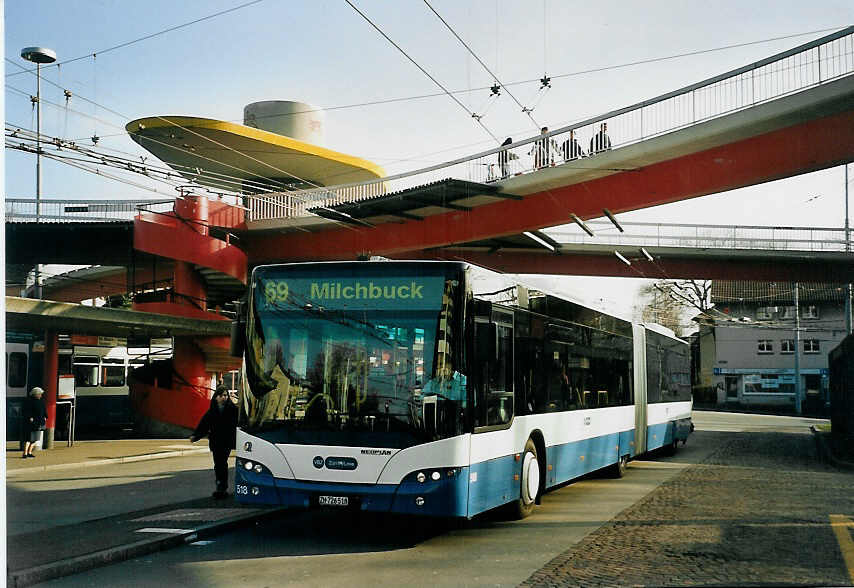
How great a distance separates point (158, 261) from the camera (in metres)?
34.5

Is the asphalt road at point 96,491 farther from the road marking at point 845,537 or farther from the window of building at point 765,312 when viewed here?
the window of building at point 765,312

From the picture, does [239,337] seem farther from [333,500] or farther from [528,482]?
[528,482]

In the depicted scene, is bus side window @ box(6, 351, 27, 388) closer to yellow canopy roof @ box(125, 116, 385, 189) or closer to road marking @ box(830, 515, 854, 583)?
yellow canopy roof @ box(125, 116, 385, 189)

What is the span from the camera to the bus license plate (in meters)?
9.53

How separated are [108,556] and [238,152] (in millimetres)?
26999

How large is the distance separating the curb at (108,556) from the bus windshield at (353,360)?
1.41 metres

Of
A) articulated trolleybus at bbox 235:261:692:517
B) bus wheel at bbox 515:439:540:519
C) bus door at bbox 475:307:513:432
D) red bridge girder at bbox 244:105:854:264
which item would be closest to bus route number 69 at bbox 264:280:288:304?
articulated trolleybus at bbox 235:261:692:517

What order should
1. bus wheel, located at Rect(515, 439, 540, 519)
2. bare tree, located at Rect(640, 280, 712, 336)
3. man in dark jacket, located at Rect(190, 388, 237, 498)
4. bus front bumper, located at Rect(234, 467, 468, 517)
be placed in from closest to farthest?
bus front bumper, located at Rect(234, 467, 468, 517), bus wheel, located at Rect(515, 439, 540, 519), man in dark jacket, located at Rect(190, 388, 237, 498), bare tree, located at Rect(640, 280, 712, 336)

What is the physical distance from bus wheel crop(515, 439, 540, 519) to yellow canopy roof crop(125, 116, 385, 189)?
20.0 meters

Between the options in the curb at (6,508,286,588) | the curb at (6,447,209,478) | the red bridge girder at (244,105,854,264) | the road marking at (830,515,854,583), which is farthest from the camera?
the curb at (6,447,209,478)

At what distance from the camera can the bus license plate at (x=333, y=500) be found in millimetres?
9531

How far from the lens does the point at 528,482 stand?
38.4 ft

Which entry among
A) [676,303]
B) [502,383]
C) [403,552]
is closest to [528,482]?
[502,383]

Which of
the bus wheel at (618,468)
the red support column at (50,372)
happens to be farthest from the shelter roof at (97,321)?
the bus wheel at (618,468)
